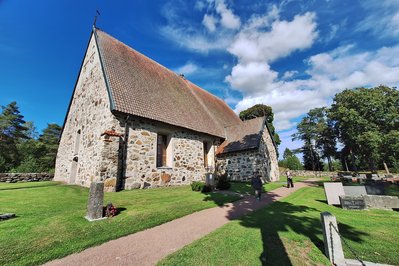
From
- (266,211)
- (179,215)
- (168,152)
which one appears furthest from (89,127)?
(266,211)

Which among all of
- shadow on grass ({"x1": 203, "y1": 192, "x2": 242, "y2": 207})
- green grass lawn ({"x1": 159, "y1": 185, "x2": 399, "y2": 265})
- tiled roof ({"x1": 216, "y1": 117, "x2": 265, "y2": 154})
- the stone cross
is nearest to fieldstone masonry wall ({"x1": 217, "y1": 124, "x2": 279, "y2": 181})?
tiled roof ({"x1": 216, "y1": 117, "x2": 265, "y2": 154})

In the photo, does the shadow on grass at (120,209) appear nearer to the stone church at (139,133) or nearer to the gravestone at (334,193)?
the stone church at (139,133)

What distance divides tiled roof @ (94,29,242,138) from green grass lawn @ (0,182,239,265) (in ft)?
17.2

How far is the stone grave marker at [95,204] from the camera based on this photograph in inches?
205

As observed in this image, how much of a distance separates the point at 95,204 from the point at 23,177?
1545 cm

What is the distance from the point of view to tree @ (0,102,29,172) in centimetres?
2751

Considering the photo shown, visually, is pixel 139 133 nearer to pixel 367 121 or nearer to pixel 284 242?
pixel 284 242

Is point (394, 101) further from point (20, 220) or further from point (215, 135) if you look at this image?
point (20, 220)

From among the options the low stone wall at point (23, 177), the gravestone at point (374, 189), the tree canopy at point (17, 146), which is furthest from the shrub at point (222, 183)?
the tree canopy at point (17, 146)

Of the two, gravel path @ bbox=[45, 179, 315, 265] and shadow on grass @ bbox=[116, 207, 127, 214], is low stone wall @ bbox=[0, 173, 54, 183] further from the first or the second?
gravel path @ bbox=[45, 179, 315, 265]

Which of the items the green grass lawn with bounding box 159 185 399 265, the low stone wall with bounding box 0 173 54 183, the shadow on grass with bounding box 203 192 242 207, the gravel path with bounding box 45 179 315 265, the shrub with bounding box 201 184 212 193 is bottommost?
the green grass lawn with bounding box 159 185 399 265

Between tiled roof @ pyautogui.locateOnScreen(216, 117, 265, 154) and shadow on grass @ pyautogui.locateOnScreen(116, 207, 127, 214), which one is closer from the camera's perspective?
shadow on grass @ pyautogui.locateOnScreen(116, 207, 127, 214)

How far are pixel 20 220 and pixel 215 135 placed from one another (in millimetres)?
13281

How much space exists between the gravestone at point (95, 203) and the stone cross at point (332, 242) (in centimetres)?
562
